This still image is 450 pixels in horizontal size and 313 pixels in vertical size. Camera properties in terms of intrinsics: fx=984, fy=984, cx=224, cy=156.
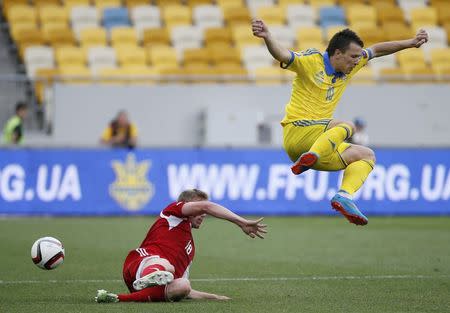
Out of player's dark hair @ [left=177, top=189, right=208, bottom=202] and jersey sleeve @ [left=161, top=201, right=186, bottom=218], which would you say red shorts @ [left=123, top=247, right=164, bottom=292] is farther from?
player's dark hair @ [left=177, top=189, right=208, bottom=202]

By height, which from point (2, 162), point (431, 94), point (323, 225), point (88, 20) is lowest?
point (323, 225)

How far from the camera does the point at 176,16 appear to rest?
27.0 m

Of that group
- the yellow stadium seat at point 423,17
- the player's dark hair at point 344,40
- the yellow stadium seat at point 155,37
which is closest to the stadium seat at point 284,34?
the yellow stadium seat at point 155,37

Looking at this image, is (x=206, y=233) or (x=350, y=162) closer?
(x=350, y=162)

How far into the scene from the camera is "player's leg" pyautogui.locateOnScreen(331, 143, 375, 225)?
9312 mm

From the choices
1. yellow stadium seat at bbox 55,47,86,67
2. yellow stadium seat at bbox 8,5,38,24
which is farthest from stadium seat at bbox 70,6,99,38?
yellow stadium seat at bbox 55,47,86,67

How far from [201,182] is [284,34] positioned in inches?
308

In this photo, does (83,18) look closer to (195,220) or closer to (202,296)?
(195,220)

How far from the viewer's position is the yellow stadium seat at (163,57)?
25.6 meters

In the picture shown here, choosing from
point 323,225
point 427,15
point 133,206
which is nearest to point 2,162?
point 133,206

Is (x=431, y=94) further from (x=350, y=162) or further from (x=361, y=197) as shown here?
(x=350, y=162)

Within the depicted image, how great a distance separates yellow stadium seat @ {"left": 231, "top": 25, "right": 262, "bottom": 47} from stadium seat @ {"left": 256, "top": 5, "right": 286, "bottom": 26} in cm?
63

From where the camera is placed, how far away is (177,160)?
2017 centimetres

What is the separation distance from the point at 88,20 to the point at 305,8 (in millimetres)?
6133
